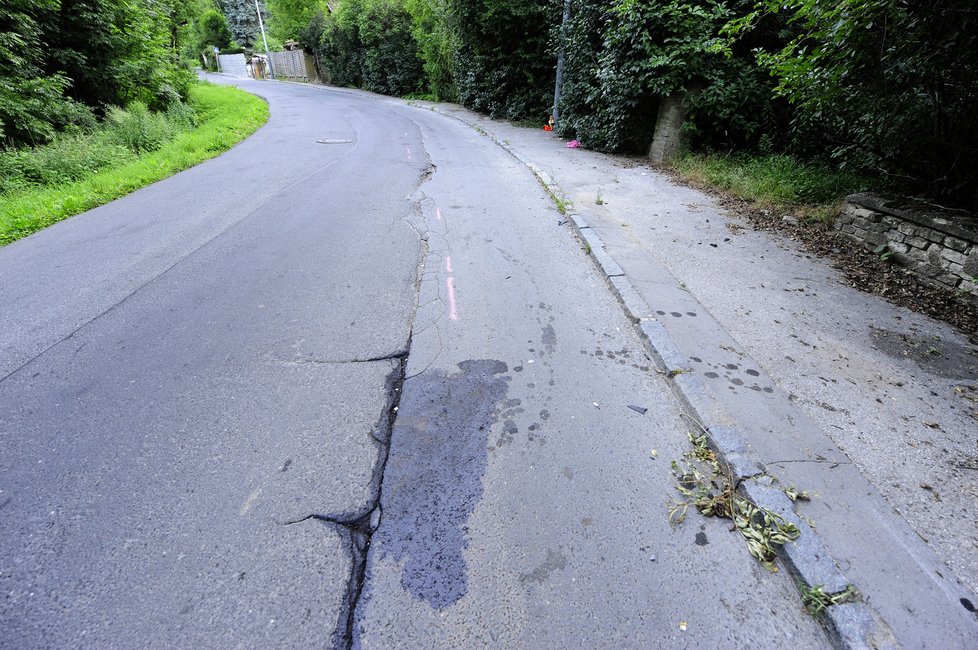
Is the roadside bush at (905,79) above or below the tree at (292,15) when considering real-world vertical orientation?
below

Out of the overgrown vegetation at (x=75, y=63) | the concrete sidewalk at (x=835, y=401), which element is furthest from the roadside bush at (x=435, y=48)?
the concrete sidewalk at (x=835, y=401)

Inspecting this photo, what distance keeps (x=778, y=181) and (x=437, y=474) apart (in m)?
7.86

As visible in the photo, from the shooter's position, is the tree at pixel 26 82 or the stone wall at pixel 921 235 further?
the tree at pixel 26 82

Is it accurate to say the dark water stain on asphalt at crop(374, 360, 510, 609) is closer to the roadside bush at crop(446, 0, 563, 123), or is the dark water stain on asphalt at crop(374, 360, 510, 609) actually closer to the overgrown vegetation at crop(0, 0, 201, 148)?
the overgrown vegetation at crop(0, 0, 201, 148)

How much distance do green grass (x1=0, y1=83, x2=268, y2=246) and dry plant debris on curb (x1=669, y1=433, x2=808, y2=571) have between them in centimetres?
923

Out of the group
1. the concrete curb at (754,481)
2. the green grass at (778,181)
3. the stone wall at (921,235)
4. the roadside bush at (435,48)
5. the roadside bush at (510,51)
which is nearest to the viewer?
the concrete curb at (754,481)

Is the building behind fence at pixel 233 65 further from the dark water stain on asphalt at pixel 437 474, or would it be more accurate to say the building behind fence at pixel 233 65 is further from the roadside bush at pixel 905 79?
the dark water stain on asphalt at pixel 437 474

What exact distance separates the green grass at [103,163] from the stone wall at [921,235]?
11.6m

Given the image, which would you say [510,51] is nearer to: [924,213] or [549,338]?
[924,213]

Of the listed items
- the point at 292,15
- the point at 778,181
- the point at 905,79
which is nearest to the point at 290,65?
the point at 292,15

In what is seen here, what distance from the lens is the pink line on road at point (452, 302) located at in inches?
173

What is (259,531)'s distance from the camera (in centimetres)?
231

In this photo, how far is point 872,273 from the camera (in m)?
5.07

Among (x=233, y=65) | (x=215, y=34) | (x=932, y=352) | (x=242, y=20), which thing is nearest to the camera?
(x=932, y=352)
